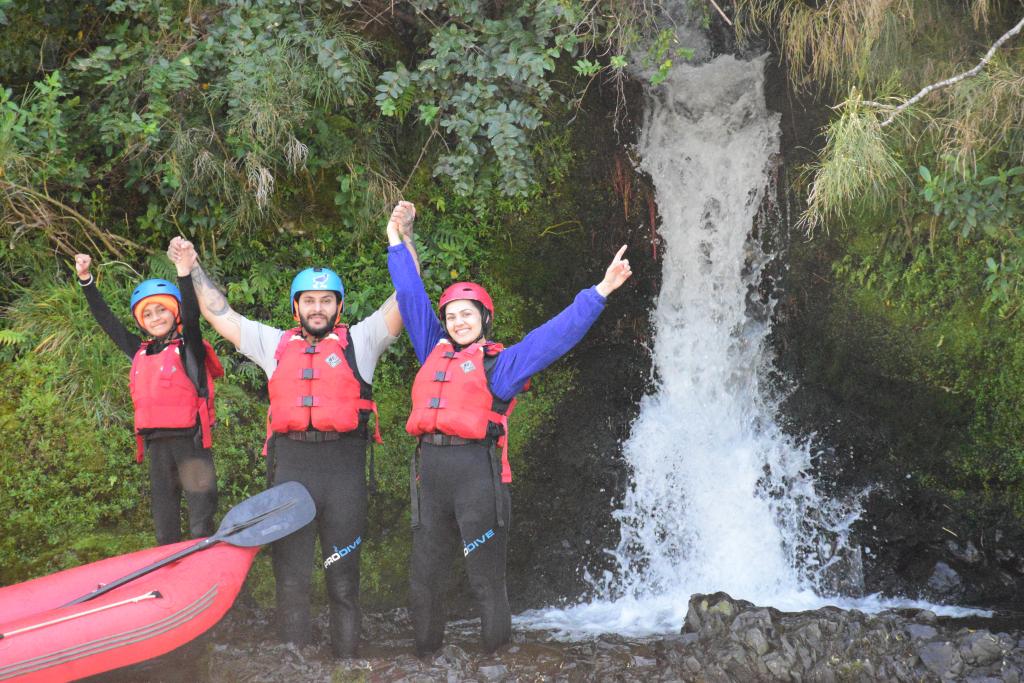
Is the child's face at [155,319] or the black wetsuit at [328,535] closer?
the black wetsuit at [328,535]

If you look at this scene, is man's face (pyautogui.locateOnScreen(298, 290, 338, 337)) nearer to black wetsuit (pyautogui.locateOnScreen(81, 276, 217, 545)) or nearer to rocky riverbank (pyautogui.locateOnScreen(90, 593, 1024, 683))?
black wetsuit (pyautogui.locateOnScreen(81, 276, 217, 545))

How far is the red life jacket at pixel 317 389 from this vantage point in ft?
13.6

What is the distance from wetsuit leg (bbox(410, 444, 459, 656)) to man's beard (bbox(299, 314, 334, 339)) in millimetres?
715

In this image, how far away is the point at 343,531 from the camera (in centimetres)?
423

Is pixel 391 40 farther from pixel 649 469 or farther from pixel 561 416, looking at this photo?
pixel 649 469

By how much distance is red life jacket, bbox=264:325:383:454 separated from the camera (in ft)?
13.6

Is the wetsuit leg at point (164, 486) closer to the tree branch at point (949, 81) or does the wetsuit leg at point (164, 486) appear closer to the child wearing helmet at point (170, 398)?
the child wearing helmet at point (170, 398)

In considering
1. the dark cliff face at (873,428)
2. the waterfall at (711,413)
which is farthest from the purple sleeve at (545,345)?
the dark cliff face at (873,428)

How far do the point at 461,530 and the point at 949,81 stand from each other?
3449mm

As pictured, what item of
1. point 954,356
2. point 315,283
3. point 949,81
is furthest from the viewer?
point 954,356

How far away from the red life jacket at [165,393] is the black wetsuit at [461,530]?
1.20m

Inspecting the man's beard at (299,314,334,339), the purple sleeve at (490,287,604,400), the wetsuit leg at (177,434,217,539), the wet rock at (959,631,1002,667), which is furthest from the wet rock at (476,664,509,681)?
the wet rock at (959,631,1002,667)

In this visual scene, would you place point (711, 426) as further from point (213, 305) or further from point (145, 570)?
point (145, 570)

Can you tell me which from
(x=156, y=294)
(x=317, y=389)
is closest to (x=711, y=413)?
(x=317, y=389)
